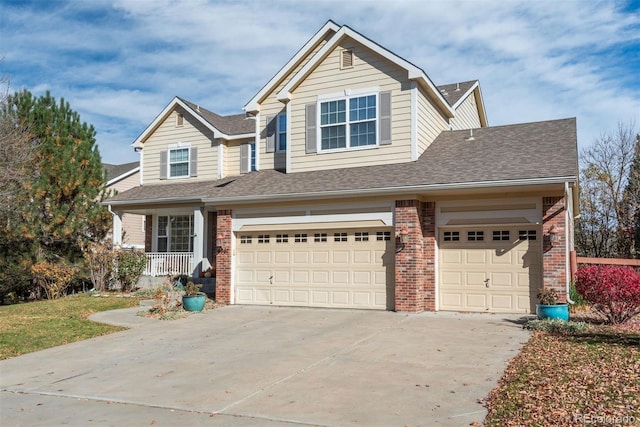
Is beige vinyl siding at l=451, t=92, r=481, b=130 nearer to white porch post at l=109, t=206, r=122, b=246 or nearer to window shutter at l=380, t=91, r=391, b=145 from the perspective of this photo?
window shutter at l=380, t=91, r=391, b=145

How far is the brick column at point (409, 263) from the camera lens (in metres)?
13.7

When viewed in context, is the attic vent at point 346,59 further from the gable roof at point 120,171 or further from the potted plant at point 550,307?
the gable roof at point 120,171

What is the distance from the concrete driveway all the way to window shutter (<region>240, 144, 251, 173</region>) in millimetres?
9700

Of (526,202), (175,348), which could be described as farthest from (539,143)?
(175,348)

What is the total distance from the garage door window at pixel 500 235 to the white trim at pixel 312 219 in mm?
2566

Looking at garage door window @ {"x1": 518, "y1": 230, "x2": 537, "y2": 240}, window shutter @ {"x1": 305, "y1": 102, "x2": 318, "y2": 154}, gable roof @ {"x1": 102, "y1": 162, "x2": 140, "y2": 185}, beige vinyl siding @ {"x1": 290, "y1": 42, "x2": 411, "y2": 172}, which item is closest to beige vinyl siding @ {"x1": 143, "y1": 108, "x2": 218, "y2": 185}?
beige vinyl siding @ {"x1": 290, "y1": 42, "x2": 411, "y2": 172}

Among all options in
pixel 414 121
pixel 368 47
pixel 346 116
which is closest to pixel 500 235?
pixel 414 121

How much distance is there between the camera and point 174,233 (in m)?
23.0

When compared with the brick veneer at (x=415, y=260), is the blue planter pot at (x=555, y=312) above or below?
below

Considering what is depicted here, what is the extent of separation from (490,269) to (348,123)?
19.4 ft

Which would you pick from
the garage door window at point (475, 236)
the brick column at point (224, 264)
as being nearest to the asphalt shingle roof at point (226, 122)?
the brick column at point (224, 264)

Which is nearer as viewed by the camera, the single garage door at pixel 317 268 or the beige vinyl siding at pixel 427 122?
the single garage door at pixel 317 268

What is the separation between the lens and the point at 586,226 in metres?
28.7

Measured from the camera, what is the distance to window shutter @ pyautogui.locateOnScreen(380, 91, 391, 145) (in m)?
15.7
